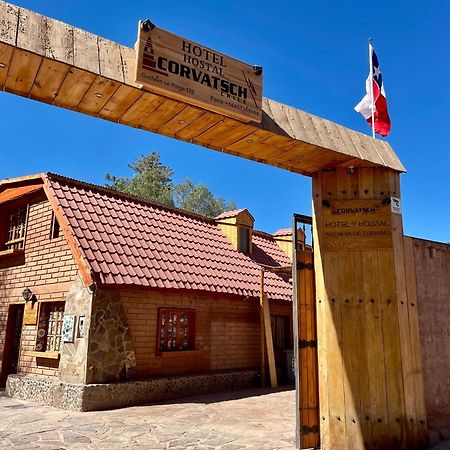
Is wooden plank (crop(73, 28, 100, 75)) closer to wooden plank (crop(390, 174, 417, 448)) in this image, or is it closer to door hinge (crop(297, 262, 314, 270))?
door hinge (crop(297, 262, 314, 270))

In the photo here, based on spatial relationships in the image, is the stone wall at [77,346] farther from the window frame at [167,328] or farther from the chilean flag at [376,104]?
the chilean flag at [376,104]

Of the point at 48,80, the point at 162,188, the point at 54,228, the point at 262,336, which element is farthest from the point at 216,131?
the point at 162,188

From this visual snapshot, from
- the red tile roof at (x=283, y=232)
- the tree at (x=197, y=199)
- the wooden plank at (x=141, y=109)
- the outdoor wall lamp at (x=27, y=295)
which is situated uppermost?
the tree at (x=197, y=199)

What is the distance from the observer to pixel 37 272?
1144 centimetres

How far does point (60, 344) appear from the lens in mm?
10250

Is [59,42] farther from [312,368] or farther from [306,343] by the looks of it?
[312,368]

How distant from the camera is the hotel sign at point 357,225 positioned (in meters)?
5.50

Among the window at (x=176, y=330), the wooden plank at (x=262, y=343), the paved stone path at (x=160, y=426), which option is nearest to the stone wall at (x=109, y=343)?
the paved stone path at (x=160, y=426)

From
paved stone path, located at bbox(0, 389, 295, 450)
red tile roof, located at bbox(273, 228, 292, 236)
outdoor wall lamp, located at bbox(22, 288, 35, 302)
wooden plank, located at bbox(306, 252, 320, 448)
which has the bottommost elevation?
paved stone path, located at bbox(0, 389, 295, 450)

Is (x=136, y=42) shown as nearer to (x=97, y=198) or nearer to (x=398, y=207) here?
(x=398, y=207)

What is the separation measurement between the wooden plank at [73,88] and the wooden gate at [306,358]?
326 cm

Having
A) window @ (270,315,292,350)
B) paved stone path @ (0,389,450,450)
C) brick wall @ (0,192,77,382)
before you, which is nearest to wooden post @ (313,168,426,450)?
paved stone path @ (0,389,450,450)

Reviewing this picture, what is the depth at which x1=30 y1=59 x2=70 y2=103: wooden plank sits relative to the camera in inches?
144

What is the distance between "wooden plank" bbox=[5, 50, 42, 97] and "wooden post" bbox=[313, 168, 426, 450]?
3667mm
